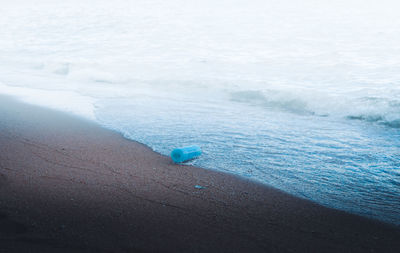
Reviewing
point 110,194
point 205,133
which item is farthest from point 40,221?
point 205,133

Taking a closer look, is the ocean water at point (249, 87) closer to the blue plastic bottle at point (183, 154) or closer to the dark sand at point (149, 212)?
the blue plastic bottle at point (183, 154)

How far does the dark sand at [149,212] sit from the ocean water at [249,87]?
1.66 feet

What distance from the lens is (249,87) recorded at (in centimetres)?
1215

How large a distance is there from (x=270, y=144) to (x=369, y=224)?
2764mm

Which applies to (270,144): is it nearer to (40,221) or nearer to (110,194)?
(110,194)

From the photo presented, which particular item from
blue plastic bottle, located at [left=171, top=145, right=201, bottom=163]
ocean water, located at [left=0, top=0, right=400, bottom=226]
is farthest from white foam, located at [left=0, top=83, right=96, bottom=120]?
blue plastic bottle, located at [left=171, top=145, right=201, bottom=163]

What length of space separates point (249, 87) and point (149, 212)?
923 centimetres

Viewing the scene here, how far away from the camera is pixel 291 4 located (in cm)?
3716

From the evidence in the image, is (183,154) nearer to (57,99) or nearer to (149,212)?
(149,212)

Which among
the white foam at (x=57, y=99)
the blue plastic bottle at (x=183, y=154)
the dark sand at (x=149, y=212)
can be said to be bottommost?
the dark sand at (x=149, y=212)

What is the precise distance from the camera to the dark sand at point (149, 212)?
2.96 metres

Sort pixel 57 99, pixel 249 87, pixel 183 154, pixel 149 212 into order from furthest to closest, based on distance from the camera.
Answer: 1. pixel 249 87
2. pixel 57 99
3. pixel 183 154
4. pixel 149 212

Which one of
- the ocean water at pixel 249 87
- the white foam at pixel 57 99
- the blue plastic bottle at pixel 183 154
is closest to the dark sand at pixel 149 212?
the blue plastic bottle at pixel 183 154

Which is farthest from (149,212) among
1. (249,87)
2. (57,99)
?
(249,87)
